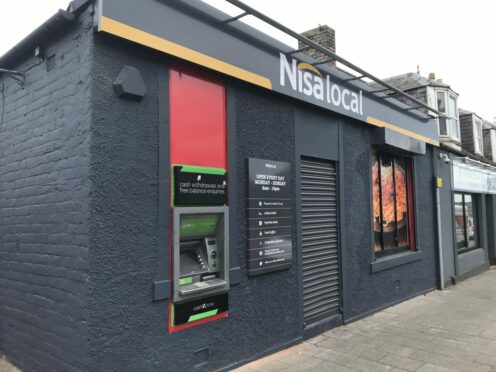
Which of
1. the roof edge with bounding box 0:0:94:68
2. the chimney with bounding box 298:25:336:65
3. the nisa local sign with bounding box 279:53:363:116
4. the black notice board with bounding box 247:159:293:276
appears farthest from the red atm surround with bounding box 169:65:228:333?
the chimney with bounding box 298:25:336:65

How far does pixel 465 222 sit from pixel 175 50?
37.1ft

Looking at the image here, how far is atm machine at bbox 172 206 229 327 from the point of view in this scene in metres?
3.92

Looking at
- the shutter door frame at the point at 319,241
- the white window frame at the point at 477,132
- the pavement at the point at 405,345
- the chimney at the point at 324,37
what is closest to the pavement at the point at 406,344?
the pavement at the point at 405,345

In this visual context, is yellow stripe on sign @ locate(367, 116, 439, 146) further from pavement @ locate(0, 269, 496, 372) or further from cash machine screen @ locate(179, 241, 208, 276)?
cash machine screen @ locate(179, 241, 208, 276)

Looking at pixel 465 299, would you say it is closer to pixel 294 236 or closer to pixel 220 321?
pixel 294 236

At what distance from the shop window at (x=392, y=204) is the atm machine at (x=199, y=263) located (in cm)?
428

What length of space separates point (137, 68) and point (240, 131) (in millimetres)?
1473

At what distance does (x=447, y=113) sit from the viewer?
12.5 meters

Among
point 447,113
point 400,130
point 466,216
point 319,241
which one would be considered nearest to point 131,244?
point 319,241

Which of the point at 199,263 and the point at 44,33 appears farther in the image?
the point at 199,263

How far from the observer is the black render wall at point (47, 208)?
137 inches

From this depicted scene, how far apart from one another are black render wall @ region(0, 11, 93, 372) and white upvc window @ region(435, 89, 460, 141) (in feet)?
36.3

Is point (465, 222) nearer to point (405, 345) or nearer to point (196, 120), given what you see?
point (405, 345)

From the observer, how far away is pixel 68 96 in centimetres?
374
